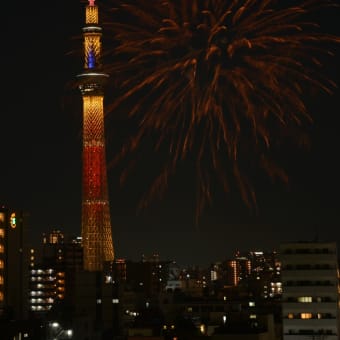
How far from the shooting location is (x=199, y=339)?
33.3 m

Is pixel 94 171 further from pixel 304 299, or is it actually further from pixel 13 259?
pixel 304 299

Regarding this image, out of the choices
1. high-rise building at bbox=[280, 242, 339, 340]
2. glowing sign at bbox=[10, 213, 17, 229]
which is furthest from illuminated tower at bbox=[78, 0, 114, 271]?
high-rise building at bbox=[280, 242, 339, 340]

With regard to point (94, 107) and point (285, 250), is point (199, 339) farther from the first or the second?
point (94, 107)

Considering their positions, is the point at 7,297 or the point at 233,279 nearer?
the point at 7,297

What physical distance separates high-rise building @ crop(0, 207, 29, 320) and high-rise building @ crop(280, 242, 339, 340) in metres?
13.5

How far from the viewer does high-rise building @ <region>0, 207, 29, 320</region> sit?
45812 millimetres

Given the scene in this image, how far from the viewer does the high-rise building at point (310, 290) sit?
37.0m

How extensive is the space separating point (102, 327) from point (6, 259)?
5187mm

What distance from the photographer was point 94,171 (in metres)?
60.6

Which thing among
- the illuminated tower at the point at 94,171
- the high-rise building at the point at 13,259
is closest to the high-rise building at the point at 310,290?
the high-rise building at the point at 13,259

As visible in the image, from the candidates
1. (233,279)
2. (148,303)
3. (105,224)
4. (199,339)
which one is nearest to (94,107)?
(105,224)

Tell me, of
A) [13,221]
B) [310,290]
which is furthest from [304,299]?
[13,221]

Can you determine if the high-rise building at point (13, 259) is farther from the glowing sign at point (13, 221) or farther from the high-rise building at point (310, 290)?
the high-rise building at point (310, 290)

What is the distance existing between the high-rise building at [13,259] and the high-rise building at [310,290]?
13.5 meters
